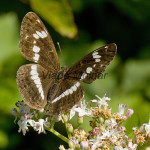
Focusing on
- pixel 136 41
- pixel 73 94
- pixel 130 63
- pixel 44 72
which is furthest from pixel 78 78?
pixel 136 41

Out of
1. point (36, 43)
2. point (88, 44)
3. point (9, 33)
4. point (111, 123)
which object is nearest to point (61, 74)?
point (36, 43)

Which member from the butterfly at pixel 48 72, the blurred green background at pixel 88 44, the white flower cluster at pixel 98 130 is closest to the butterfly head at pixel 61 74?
the butterfly at pixel 48 72

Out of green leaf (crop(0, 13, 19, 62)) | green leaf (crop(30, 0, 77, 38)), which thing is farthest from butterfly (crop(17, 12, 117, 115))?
green leaf (crop(0, 13, 19, 62))

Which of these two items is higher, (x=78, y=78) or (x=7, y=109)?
(x=78, y=78)

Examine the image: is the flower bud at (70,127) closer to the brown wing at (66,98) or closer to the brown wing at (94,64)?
the brown wing at (66,98)

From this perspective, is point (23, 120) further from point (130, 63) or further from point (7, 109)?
point (130, 63)

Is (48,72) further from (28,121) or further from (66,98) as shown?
(28,121)

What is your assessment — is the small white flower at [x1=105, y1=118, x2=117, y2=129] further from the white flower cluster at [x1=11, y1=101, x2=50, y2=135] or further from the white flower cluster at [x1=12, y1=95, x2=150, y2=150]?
the white flower cluster at [x1=11, y1=101, x2=50, y2=135]
